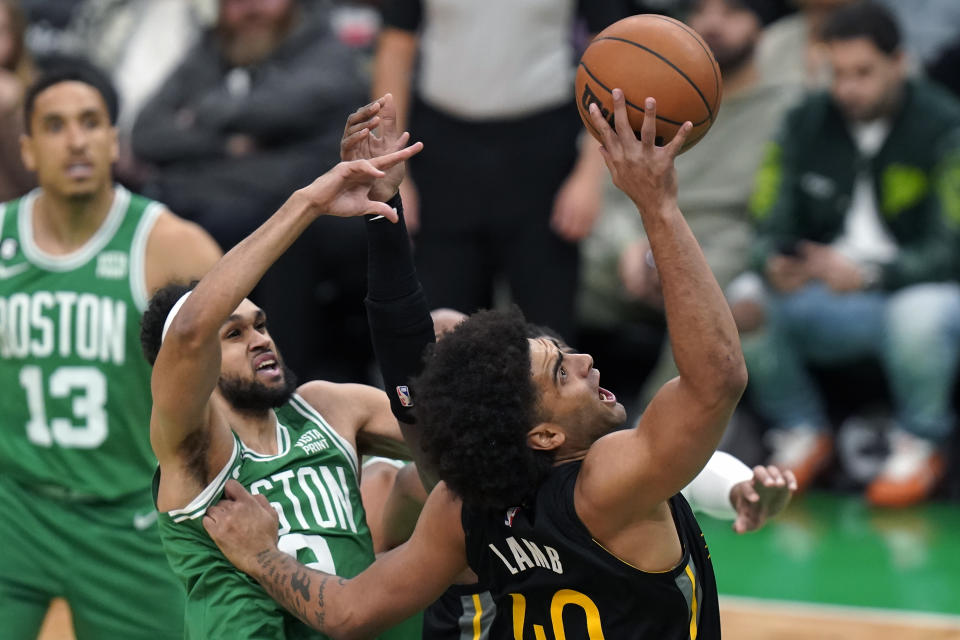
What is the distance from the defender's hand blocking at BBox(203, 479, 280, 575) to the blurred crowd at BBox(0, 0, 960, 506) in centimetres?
286

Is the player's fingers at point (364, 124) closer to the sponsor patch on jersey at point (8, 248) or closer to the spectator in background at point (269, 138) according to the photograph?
the sponsor patch on jersey at point (8, 248)

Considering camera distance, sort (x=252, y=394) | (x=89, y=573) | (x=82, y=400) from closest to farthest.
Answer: (x=252, y=394) → (x=89, y=573) → (x=82, y=400)

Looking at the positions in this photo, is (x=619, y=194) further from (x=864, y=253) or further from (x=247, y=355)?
(x=247, y=355)

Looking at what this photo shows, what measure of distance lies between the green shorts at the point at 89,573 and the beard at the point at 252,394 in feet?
3.07

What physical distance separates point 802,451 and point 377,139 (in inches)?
158

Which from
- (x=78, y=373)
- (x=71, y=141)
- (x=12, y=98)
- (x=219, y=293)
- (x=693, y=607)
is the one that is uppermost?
(x=219, y=293)

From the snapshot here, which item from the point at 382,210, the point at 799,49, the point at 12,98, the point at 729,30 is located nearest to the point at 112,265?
the point at 382,210

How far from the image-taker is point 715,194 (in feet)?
23.7

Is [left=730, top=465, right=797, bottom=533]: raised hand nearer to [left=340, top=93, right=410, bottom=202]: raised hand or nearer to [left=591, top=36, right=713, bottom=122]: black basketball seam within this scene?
[left=591, top=36, right=713, bottom=122]: black basketball seam

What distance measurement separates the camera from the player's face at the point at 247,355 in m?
3.72

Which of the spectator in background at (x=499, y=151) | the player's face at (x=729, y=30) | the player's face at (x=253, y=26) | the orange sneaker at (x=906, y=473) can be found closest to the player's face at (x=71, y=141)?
the spectator in background at (x=499, y=151)

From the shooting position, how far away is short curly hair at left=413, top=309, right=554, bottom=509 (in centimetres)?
314

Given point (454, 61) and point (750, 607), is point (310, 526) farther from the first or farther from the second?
point (454, 61)

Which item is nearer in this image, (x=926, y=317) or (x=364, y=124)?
(x=364, y=124)
